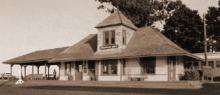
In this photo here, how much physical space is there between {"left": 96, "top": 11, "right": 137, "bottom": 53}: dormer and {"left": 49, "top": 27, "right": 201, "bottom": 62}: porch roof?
26.6 inches

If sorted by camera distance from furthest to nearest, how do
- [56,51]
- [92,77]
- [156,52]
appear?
[56,51], [92,77], [156,52]

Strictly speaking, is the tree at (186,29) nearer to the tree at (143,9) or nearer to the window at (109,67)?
the tree at (143,9)

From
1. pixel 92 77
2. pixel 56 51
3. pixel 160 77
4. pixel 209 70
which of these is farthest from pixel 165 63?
pixel 56 51

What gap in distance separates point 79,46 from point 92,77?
5.11m

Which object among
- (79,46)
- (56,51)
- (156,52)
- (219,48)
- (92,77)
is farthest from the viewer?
(219,48)

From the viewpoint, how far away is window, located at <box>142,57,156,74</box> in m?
31.1

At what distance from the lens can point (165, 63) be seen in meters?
30.2

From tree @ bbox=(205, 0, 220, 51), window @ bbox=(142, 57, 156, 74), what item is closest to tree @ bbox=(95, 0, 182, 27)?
tree @ bbox=(205, 0, 220, 51)

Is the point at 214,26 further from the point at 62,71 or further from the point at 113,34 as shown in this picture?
the point at 62,71

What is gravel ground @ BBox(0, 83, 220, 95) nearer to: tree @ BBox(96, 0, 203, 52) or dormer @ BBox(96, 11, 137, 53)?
dormer @ BBox(96, 11, 137, 53)

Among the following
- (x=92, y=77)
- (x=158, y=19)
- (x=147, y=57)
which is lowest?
(x=92, y=77)

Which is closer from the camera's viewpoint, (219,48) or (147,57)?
(147,57)

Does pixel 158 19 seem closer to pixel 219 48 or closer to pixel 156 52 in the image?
pixel 219 48

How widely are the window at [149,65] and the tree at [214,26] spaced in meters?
30.6
